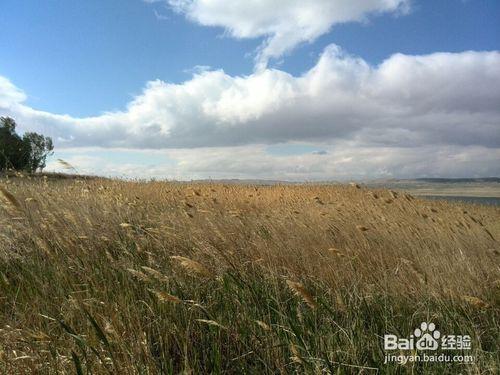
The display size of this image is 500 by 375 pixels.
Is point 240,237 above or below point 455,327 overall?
above

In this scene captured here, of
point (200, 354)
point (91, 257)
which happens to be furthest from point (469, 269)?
point (91, 257)

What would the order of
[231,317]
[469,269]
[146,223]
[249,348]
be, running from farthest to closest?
[146,223] < [469,269] < [231,317] < [249,348]

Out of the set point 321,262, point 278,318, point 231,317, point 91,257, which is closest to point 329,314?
point 278,318

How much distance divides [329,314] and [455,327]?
1005mm

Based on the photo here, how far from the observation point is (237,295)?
10.3ft

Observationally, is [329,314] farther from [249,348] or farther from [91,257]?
[91,257]

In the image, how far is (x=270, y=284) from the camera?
12.4 ft

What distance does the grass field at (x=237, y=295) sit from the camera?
2.29 meters

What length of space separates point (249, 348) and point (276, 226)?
363 cm

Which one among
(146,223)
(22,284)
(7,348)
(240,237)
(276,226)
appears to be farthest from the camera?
(146,223)

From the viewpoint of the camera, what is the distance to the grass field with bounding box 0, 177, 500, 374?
2287 millimetres

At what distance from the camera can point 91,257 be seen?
428 centimetres

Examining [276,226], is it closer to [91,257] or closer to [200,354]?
[91,257]

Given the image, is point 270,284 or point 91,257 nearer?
point 270,284
